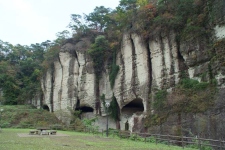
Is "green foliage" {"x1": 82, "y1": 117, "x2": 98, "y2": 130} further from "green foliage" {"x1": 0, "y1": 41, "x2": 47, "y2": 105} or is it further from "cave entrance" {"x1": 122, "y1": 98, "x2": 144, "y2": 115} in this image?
"green foliage" {"x1": 0, "y1": 41, "x2": 47, "y2": 105}

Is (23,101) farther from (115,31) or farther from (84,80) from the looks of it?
(115,31)

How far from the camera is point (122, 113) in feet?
107

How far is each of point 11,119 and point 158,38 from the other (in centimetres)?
2638

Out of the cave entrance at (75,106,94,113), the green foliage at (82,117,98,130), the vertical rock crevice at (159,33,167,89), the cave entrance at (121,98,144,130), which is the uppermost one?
the vertical rock crevice at (159,33,167,89)

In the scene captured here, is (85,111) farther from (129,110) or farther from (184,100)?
(184,100)

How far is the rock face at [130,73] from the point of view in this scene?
2262cm

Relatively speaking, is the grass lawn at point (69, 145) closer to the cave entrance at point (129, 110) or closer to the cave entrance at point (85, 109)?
the cave entrance at point (129, 110)

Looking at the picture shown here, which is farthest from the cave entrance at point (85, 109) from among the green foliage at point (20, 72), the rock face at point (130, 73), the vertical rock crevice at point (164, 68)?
the vertical rock crevice at point (164, 68)

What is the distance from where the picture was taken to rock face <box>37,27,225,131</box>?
74.2 ft

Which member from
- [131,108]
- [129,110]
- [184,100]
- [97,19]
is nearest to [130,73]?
[131,108]

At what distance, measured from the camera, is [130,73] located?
98.7 feet

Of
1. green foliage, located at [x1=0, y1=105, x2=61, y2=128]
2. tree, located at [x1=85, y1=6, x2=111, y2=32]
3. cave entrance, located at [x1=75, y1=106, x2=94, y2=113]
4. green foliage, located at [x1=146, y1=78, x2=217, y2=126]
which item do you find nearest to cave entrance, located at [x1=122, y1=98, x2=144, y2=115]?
green foliage, located at [x1=146, y1=78, x2=217, y2=126]

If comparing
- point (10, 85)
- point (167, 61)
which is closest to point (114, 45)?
point (167, 61)

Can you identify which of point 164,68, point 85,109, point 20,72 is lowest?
point 85,109
